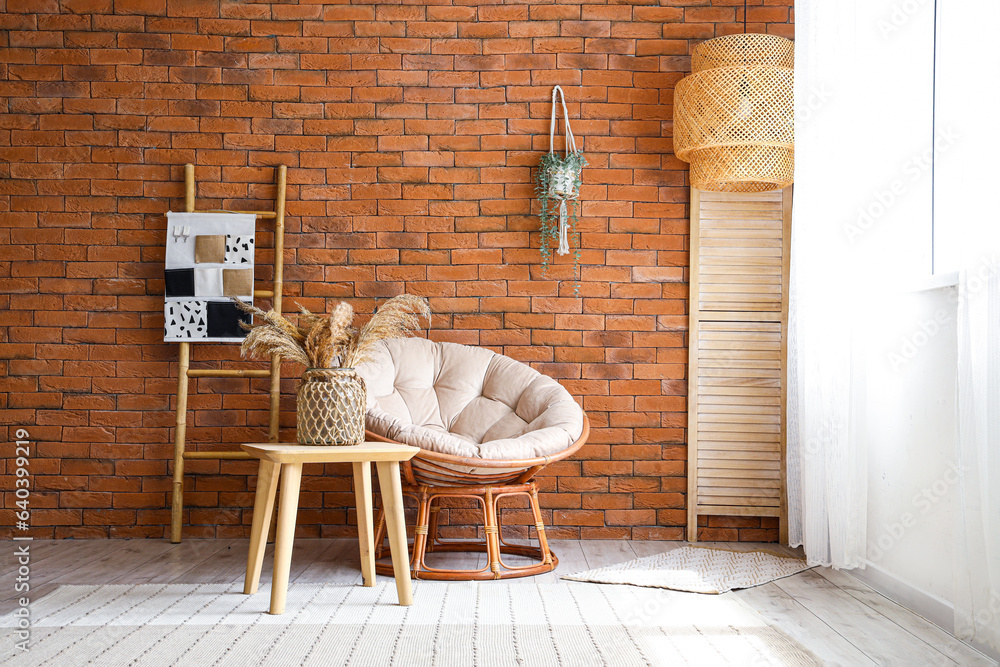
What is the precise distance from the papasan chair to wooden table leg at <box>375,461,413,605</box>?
0.21 metres

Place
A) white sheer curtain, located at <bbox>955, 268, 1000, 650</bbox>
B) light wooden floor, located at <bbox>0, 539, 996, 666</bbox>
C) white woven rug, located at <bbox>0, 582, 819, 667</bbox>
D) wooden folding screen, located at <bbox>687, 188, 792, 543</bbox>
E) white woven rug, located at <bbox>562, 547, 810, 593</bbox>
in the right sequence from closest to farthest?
white sheer curtain, located at <bbox>955, 268, 1000, 650</bbox> < white woven rug, located at <bbox>0, 582, 819, 667</bbox> < light wooden floor, located at <bbox>0, 539, 996, 666</bbox> < white woven rug, located at <bbox>562, 547, 810, 593</bbox> < wooden folding screen, located at <bbox>687, 188, 792, 543</bbox>

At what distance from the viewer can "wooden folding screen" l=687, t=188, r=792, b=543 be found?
3627mm

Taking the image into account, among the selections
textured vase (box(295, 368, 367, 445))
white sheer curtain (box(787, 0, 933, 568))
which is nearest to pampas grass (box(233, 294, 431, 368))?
textured vase (box(295, 368, 367, 445))

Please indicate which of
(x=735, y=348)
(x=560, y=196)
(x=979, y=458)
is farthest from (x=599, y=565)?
(x=560, y=196)

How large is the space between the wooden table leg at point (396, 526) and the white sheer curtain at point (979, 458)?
1654 mm

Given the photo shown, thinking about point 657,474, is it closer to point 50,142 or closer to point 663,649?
point 663,649

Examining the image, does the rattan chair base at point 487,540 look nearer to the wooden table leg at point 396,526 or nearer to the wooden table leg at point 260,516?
the wooden table leg at point 396,526

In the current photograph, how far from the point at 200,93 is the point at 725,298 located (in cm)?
279

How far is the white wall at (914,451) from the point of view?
7.89 feet

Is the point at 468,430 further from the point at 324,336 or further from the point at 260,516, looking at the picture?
the point at 260,516

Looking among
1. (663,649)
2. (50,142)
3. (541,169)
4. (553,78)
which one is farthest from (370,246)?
(663,649)
